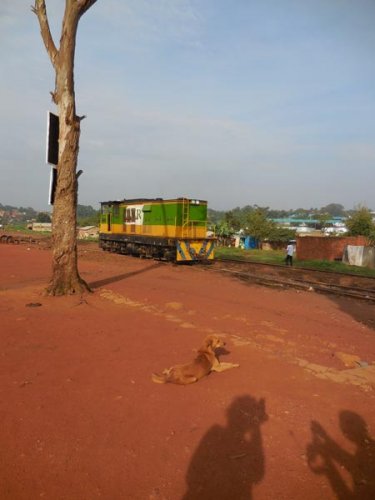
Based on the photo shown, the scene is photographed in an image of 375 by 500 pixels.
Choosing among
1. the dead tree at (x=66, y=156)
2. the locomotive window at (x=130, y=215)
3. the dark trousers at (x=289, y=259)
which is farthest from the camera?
the locomotive window at (x=130, y=215)

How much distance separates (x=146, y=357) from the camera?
5.64 m

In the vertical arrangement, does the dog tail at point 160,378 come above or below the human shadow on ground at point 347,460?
above

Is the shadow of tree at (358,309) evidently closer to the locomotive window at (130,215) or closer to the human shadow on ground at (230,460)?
the human shadow on ground at (230,460)

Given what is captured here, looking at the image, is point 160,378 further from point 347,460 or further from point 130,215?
point 130,215

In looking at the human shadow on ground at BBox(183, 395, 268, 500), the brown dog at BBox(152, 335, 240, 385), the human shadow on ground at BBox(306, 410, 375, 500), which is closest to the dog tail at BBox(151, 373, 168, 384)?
the brown dog at BBox(152, 335, 240, 385)

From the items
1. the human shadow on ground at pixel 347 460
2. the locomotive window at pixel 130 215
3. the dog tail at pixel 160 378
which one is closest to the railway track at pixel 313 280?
the locomotive window at pixel 130 215

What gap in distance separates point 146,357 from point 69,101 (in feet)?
22.5

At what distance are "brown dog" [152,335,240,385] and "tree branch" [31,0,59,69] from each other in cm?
840

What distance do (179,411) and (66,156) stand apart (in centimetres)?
745

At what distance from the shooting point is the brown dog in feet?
15.6

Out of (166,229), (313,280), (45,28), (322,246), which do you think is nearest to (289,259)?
(313,280)

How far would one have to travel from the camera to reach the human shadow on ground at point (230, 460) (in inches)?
120

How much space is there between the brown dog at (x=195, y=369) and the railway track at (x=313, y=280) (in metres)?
8.55

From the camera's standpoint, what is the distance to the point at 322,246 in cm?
2891
